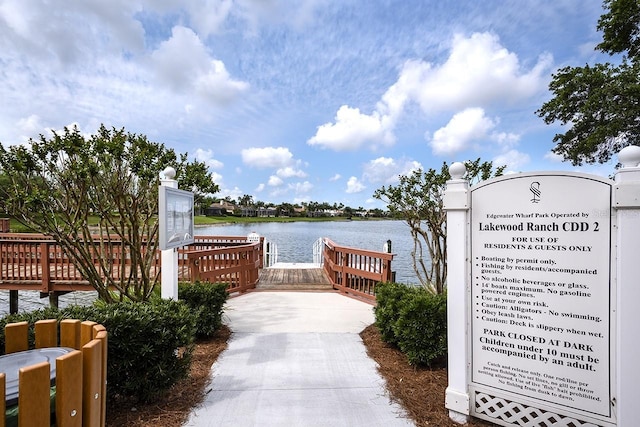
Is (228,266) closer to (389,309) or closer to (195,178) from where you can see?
(195,178)

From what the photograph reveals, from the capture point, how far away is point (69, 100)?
316 inches

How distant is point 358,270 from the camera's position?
23.1 feet

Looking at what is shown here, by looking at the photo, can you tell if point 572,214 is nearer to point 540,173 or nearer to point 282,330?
point 540,173

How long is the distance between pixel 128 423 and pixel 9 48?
27.2 ft

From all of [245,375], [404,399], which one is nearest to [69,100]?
[245,375]

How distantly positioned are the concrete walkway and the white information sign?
4.78 feet

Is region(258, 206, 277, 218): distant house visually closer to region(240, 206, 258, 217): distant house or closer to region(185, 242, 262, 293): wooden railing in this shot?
region(240, 206, 258, 217): distant house

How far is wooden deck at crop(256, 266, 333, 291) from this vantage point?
779cm

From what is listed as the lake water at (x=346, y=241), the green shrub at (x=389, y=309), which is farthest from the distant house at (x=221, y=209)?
the green shrub at (x=389, y=309)

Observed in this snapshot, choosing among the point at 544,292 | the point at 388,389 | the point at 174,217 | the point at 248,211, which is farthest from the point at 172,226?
the point at 248,211

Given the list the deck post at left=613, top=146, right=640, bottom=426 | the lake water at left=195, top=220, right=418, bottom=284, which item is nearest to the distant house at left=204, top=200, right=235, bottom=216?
the lake water at left=195, top=220, right=418, bottom=284

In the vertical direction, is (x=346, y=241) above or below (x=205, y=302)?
below

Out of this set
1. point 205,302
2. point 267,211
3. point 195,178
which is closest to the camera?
point 205,302

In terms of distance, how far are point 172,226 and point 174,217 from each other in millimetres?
123
